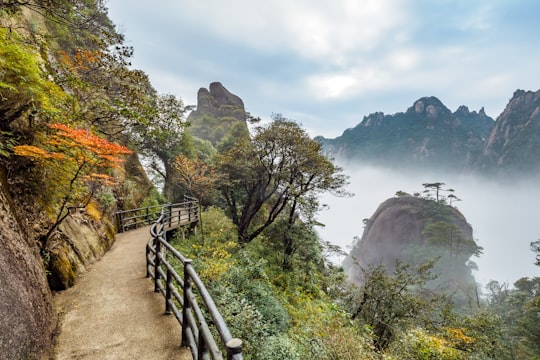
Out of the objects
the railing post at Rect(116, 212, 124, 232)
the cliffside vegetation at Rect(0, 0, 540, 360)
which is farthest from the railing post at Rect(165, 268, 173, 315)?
the railing post at Rect(116, 212, 124, 232)

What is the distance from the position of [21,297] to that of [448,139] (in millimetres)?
124391

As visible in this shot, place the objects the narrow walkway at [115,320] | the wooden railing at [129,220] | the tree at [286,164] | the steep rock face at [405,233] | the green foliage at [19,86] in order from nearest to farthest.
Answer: the narrow walkway at [115,320], the green foliage at [19,86], the wooden railing at [129,220], the tree at [286,164], the steep rock face at [405,233]

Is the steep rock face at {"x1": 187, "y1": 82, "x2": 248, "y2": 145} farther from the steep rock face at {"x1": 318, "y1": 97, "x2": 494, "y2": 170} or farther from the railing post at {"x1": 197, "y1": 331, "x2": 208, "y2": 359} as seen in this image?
the steep rock face at {"x1": 318, "y1": 97, "x2": 494, "y2": 170}

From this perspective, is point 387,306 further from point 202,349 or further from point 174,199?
point 174,199

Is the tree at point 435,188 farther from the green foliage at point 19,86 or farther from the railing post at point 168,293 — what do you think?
the green foliage at point 19,86

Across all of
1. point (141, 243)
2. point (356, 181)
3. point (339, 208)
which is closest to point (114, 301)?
point (141, 243)

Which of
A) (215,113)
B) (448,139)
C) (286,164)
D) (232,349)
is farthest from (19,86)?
(448,139)

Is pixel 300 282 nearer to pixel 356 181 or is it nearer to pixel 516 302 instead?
pixel 516 302

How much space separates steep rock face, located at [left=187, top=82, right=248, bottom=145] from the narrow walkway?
1349 inches

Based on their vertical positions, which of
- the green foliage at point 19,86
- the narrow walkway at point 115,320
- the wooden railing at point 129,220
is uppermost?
the green foliage at point 19,86

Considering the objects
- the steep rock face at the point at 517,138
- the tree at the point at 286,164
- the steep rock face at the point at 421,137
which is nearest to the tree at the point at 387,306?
the tree at the point at 286,164

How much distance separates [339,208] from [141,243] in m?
121

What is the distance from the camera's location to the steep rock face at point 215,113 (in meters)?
39.8

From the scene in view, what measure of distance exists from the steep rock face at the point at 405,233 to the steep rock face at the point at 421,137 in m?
62.6
